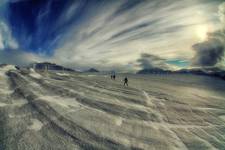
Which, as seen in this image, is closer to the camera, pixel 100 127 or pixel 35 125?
pixel 35 125

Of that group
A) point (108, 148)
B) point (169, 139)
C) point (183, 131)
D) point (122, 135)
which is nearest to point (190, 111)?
point (183, 131)

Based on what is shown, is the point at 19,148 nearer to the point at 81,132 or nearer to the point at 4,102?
the point at 81,132

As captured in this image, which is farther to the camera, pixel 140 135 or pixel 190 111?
pixel 190 111

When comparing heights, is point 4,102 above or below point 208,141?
above

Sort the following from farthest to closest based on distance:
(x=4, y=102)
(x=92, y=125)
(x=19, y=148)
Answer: (x=4, y=102), (x=92, y=125), (x=19, y=148)

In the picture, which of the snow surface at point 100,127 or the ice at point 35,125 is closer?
the snow surface at point 100,127

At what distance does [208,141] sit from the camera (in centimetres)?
721

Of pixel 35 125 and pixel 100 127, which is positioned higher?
pixel 35 125

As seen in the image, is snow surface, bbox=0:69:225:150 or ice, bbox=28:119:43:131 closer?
snow surface, bbox=0:69:225:150

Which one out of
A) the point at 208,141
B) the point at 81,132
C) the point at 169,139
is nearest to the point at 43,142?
the point at 81,132

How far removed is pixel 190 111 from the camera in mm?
12055

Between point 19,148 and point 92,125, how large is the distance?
331 cm

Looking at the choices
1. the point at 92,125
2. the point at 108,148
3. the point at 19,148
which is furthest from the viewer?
the point at 92,125

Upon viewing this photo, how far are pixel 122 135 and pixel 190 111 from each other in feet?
24.2
